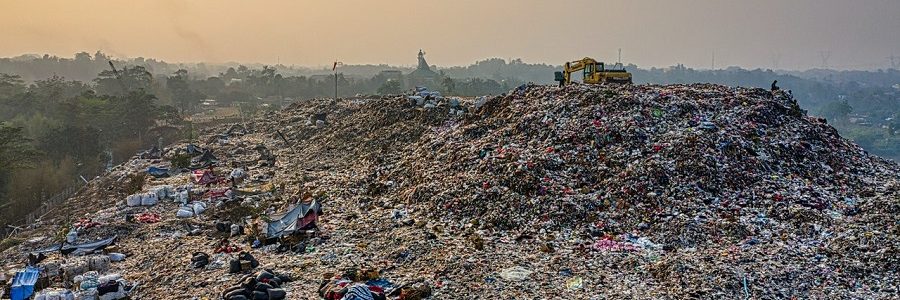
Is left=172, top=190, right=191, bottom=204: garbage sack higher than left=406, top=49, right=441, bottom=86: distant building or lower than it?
lower

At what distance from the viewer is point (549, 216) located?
9.05m

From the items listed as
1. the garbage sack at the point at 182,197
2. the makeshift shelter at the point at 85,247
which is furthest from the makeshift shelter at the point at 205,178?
the makeshift shelter at the point at 85,247

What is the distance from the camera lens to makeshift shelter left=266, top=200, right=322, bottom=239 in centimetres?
937

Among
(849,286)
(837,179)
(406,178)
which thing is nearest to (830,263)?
(849,286)

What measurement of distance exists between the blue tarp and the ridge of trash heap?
32cm

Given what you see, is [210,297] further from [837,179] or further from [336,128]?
[336,128]

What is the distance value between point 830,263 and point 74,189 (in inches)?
787

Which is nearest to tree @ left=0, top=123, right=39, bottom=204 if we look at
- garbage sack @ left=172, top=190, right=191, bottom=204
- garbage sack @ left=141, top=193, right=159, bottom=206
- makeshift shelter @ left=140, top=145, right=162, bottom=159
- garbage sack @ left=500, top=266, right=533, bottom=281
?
makeshift shelter @ left=140, top=145, right=162, bottom=159

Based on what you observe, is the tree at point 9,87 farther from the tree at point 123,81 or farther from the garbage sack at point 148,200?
the garbage sack at point 148,200

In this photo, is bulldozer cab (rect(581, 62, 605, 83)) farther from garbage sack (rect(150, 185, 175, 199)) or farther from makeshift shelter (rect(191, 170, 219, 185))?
garbage sack (rect(150, 185, 175, 199))

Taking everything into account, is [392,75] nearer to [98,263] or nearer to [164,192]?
[164,192]

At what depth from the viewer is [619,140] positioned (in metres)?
10.8

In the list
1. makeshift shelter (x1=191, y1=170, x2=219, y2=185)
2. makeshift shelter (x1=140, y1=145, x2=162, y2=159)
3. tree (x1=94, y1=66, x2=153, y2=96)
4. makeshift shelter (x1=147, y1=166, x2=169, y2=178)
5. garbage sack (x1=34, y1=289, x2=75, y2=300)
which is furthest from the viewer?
tree (x1=94, y1=66, x2=153, y2=96)

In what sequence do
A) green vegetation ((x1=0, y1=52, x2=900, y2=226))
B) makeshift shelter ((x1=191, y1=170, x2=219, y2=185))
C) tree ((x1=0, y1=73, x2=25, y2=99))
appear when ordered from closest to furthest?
1. makeshift shelter ((x1=191, y1=170, x2=219, y2=185))
2. green vegetation ((x1=0, y1=52, x2=900, y2=226))
3. tree ((x1=0, y1=73, x2=25, y2=99))
